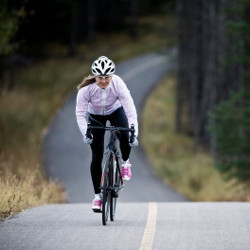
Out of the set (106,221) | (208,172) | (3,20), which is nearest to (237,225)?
(106,221)

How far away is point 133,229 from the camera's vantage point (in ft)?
31.8

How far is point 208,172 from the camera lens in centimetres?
3125

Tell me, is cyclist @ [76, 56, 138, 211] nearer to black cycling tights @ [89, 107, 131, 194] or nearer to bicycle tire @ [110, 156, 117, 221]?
black cycling tights @ [89, 107, 131, 194]

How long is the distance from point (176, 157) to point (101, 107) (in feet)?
85.2

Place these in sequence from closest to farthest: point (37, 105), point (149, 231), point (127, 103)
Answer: point (149, 231) → point (127, 103) → point (37, 105)

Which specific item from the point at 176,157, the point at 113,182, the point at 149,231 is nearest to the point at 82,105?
the point at 113,182

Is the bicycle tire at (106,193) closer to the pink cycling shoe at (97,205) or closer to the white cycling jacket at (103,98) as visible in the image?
the pink cycling shoe at (97,205)

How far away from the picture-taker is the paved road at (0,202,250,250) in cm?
848

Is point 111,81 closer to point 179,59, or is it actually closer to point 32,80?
point 179,59

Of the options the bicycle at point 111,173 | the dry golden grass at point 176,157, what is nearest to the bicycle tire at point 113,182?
the bicycle at point 111,173

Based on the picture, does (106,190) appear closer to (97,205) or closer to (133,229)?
(97,205)

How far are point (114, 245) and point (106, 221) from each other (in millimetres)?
1848

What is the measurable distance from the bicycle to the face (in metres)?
0.56

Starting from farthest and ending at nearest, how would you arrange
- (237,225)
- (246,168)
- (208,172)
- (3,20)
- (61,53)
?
1. (61,53)
2. (208,172)
3. (246,168)
4. (3,20)
5. (237,225)
